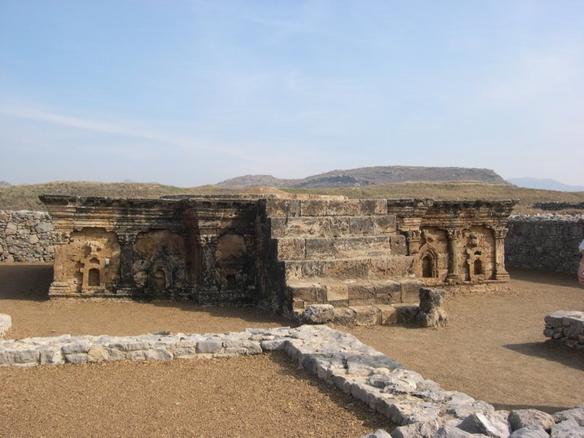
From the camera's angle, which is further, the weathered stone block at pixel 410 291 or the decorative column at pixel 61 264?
the decorative column at pixel 61 264

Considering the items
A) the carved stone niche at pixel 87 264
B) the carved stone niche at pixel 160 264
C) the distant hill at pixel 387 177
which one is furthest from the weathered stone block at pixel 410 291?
the distant hill at pixel 387 177

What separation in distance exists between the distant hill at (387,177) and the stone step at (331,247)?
64.7m

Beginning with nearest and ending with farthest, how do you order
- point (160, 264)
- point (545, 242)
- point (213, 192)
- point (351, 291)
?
point (351, 291) → point (160, 264) → point (545, 242) → point (213, 192)

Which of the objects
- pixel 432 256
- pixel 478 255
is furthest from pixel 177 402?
pixel 478 255

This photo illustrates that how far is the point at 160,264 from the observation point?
43.1 ft

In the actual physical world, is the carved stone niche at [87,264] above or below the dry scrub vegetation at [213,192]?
below

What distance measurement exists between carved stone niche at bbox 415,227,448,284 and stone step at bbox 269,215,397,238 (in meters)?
2.73

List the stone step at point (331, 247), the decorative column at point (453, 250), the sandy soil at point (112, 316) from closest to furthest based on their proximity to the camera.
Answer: the sandy soil at point (112, 316) < the stone step at point (331, 247) < the decorative column at point (453, 250)

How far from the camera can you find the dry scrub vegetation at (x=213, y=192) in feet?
105

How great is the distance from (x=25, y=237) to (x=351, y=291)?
14355mm

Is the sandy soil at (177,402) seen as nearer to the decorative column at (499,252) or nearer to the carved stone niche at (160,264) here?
the carved stone niche at (160,264)

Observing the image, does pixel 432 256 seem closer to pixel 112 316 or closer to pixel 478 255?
pixel 478 255

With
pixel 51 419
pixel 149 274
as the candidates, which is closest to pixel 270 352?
pixel 51 419

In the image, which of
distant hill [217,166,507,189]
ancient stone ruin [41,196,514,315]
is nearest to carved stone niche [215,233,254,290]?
ancient stone ruin [41,196,514,315]
